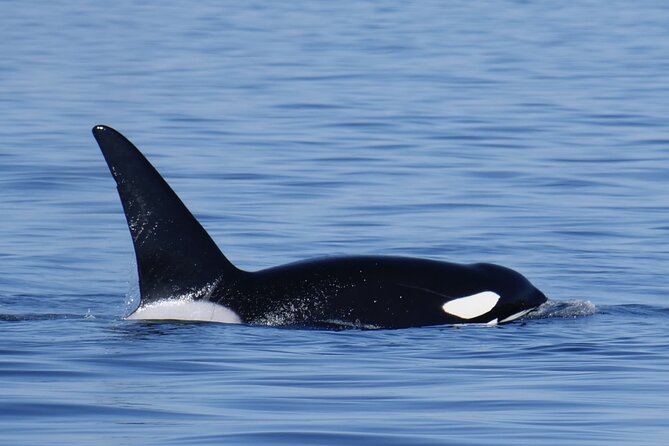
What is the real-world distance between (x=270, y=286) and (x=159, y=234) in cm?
71

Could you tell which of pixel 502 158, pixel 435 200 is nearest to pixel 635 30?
pixel 502 158

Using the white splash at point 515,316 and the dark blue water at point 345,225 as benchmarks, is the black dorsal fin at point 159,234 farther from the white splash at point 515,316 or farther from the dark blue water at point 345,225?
the white splash at point 515,316

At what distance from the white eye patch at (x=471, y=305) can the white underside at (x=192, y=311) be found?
1.22 metres

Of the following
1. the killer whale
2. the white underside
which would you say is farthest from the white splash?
the white underside

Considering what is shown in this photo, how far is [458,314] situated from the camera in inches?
411

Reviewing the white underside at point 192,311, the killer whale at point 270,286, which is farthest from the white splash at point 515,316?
the white underside at point 192,311

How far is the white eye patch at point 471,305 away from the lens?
34.2 feet

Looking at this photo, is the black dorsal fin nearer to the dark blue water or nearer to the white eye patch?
the dark blue water

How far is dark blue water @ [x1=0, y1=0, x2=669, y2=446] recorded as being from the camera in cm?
818

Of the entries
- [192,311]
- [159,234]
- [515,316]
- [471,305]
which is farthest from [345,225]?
[159,234]

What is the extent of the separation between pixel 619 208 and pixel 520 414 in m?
8.62

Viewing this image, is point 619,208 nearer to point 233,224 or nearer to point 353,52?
point 233,224

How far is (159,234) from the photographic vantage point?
401 inches

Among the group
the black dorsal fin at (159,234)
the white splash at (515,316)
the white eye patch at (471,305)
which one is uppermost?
the black dorsal fin at (159,234)
